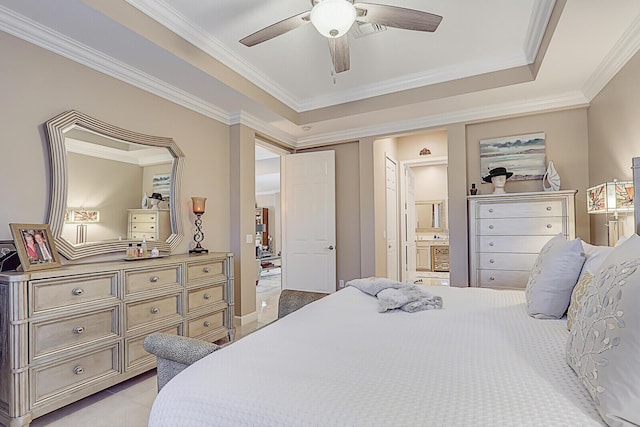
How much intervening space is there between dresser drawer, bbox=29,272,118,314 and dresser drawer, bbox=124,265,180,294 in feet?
0.33

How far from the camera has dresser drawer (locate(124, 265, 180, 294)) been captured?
2414mm

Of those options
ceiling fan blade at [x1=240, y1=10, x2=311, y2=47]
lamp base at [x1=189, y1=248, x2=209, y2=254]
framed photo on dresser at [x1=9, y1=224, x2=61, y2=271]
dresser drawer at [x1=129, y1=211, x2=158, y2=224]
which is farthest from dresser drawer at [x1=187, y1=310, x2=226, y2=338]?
ceiling fan blade at [x1=240, y1=10, x2=311, y2=47]

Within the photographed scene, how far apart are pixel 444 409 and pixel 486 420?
0.30 ft

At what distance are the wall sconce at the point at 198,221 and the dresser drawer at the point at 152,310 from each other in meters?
0.68

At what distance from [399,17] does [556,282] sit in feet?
→ 5.56

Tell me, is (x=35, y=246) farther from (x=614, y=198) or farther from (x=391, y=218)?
(x=391, y=218)

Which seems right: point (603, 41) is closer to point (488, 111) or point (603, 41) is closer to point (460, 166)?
point (488, 111)

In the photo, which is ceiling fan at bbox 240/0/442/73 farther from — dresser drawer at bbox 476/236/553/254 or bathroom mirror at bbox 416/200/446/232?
bathroom mirror at bbox 416/200/446/232

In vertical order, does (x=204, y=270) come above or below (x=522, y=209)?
below

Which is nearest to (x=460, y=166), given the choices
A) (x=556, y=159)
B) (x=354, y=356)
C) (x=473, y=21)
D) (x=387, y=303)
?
(x=556, y=159)

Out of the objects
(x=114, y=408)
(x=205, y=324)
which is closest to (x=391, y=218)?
(x=205, y=324)

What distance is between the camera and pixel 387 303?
1.73 metres

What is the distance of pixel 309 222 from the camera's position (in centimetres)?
488

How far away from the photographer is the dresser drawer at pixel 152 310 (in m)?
2.41
